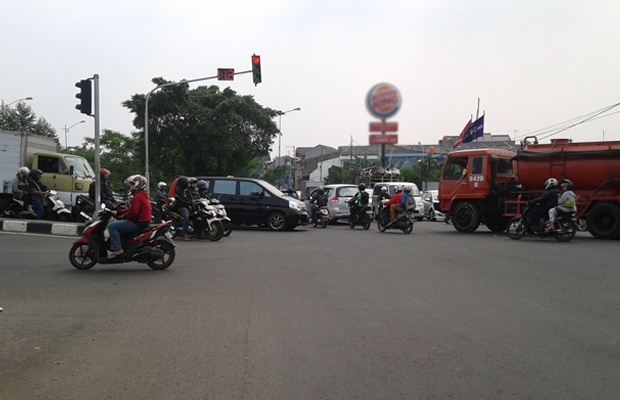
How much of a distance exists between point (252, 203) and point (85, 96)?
6.40m

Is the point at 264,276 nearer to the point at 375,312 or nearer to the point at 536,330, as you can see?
the point at 375,312

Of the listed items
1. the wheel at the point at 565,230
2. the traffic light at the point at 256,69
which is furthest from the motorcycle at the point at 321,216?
the wheel at the point at 565,230

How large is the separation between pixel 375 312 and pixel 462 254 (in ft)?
21.4

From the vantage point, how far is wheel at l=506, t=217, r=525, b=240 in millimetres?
16625

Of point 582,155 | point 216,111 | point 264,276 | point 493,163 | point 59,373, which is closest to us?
point 59,373

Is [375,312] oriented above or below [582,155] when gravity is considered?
below

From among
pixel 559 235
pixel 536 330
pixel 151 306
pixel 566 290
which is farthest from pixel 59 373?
pixel 559 235

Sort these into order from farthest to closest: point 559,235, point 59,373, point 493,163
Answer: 1. point 493,163
2. point 559,235
3. point 59,373

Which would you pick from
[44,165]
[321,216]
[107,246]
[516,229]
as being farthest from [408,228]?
[44,165]

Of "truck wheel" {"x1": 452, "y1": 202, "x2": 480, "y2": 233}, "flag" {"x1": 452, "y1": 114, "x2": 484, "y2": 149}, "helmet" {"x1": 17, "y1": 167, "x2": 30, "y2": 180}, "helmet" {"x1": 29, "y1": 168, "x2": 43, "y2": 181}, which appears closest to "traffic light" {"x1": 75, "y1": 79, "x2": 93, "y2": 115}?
"helmet" {"x1": 29, "y1": 168, "x2": 43, "y2": 181}

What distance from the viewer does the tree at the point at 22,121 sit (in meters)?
50.8

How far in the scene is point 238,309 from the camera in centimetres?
716

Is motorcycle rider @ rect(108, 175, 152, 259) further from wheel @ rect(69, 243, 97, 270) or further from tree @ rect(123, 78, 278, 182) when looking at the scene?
tree @ rect(123, 78, 278, 182)

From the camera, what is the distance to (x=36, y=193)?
17.7m
